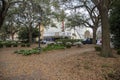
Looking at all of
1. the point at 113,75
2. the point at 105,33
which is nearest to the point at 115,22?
the point at 105,33

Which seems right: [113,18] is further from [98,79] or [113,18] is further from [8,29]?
[8,29]

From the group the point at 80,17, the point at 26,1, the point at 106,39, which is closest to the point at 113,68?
the point at 106,39

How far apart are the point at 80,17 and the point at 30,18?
32.3ft

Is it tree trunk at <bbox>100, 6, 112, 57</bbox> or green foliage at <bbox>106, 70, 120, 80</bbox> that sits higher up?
tree trunk at <bbox>100, 6, 112, 57</bbox>

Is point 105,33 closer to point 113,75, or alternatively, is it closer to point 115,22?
point 113,75

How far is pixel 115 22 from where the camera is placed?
68.1 ft

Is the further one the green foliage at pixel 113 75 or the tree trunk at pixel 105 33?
the tree trunk at pixel 105 33

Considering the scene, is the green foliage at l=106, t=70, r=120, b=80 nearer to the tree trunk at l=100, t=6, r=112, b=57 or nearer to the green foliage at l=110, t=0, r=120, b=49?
the tree trunk at l=100, t=6, r=112, b=57

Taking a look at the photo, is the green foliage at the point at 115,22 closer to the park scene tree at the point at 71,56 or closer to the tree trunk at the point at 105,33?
the park scene tree at the point at 71,56

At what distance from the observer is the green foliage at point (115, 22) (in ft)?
65.7

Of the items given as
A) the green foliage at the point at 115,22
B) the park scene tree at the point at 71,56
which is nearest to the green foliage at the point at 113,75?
the park scene tree at the point at 71,56

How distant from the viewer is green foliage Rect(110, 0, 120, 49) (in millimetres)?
20016

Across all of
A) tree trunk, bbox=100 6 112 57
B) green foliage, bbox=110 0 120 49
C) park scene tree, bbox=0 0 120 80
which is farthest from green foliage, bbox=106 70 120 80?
green foliage, bbox=110 0 120 49

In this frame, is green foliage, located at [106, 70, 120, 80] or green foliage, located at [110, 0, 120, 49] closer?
green foliage, located at [106, 70, 120, 80]
